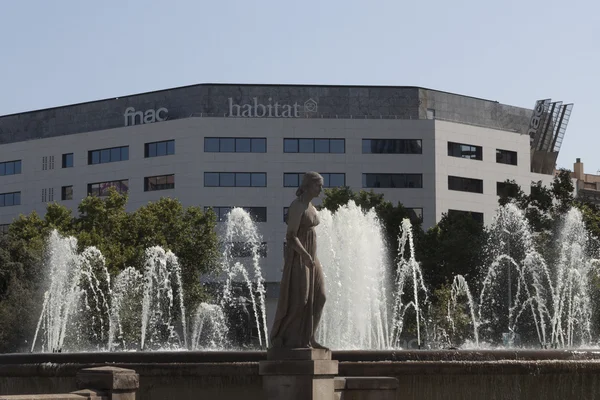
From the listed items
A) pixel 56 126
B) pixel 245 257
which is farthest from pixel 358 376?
pixel 56 126

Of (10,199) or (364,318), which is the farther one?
(10,199)

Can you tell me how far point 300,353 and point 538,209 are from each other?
45.6 metres

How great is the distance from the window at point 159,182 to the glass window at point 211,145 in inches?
113

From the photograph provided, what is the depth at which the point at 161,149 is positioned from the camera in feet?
265

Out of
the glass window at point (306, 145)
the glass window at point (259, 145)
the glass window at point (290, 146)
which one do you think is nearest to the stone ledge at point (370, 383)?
the glass window at point (259, 145)

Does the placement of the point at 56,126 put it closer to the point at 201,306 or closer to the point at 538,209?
the point at 201,306

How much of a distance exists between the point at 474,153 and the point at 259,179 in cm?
1575

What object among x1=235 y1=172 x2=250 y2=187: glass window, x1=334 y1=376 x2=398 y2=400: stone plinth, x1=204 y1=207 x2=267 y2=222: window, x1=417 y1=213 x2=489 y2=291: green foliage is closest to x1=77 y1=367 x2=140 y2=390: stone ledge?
x1=334 y1=376 x2=398 y2=400: stone plinth

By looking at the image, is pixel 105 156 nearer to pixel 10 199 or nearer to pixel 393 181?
pixel 10 199

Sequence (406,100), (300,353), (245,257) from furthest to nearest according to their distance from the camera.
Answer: (406,100), (245,257), (300,353)

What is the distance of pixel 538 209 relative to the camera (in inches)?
2373

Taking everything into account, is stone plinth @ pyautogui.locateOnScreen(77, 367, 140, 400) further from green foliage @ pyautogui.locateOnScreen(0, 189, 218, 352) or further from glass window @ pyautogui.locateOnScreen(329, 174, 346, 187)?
glass window @ pyautogui.locateOnScreen(329, 174, 346, 187)

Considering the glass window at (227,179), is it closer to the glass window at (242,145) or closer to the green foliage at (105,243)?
the glass window at (242,145)

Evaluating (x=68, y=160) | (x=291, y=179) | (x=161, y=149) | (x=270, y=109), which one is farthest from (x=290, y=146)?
(x=68, y=160)
